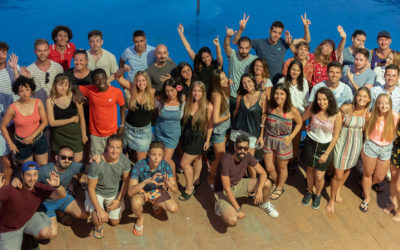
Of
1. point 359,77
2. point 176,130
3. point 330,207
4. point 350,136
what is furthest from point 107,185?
point 359,77

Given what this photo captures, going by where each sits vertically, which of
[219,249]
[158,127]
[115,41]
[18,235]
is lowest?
[219,249]

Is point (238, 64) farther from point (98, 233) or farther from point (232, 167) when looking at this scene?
point (98, 233)

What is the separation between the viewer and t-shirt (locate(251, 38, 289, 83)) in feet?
19.9

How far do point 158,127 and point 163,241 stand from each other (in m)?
1.44

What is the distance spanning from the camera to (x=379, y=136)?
4957 millimetres

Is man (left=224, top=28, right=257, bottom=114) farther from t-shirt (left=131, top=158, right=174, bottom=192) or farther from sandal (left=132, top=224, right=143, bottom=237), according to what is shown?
sandal (left=132, top=224, right=143, bottom=237)

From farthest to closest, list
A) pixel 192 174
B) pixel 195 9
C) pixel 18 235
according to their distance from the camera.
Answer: pixel 195 9 < pixel 192 174 < pixel 18 235

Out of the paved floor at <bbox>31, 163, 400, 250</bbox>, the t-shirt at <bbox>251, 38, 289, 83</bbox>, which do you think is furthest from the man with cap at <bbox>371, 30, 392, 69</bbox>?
the paved floor at <bbox>31, 163, 400, 250</bbox>

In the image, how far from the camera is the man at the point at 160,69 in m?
5.52

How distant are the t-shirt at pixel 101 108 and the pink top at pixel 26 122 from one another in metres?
0.62

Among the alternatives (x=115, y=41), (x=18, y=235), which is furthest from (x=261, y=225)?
(x=115, y=41)

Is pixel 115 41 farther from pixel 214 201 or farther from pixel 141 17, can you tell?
pixel 214 201

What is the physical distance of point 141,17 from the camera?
47.3ft

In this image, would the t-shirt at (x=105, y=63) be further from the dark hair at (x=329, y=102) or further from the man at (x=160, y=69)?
the dark hair at (x=329, y=102)
